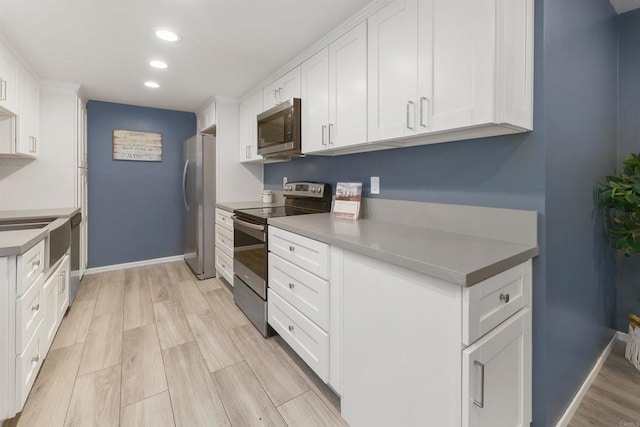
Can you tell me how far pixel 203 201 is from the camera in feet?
11.4

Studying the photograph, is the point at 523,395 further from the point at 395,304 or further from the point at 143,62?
the point at 143,62

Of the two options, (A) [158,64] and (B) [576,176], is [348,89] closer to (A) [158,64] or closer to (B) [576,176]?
(B) [576,176]

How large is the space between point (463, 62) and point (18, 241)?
2.17 metres

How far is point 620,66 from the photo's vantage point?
75.0 inches

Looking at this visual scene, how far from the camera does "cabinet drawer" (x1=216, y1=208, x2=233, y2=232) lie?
304 cm

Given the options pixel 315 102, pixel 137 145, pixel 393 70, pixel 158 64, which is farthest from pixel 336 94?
pixel 137 145

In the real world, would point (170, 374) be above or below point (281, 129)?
below

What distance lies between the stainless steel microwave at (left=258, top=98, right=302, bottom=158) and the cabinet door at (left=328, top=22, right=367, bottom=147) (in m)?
0.43

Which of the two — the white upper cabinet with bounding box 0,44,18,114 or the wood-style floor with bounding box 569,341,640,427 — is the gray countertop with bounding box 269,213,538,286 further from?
the white upper cabinet with bounding box 0,44,18,114

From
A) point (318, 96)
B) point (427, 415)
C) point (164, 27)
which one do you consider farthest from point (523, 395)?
point (164, 27)

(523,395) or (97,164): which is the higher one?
(97,164)

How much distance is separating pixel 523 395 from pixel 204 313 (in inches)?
92.6

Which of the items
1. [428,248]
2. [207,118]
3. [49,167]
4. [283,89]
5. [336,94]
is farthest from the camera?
[207,118]

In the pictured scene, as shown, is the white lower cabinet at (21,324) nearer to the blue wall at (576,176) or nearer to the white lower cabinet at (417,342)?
the white lower cabinet at (417,342)
